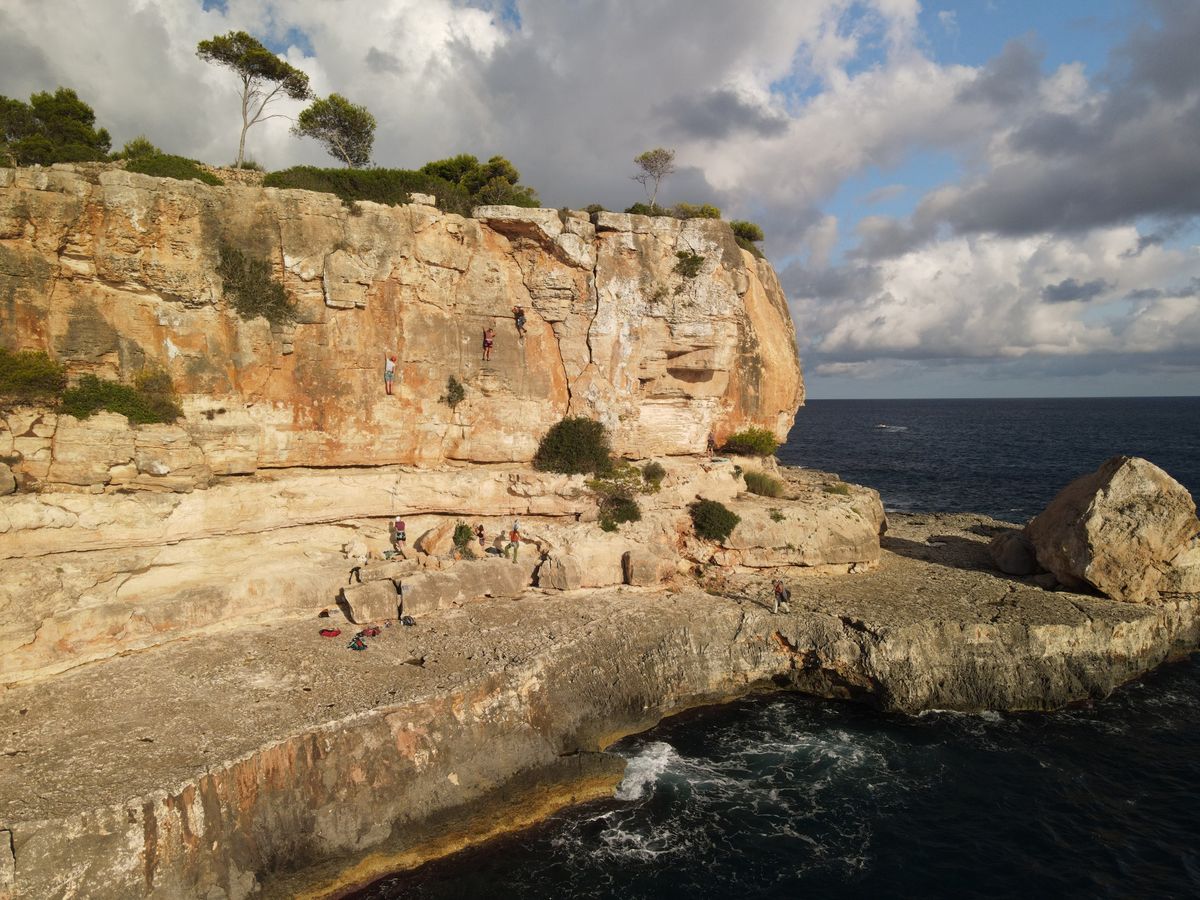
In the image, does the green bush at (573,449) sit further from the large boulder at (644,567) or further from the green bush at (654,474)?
the large boulder at (644,567)

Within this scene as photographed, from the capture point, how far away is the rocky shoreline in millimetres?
11828

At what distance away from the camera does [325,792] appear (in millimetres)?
13312

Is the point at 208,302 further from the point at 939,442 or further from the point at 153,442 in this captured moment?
the point at 939,442

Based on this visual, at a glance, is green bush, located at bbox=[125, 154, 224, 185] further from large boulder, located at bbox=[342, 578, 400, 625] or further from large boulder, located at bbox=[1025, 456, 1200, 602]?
large boulder, located at bbox=[1025, 456, 1200, 602]

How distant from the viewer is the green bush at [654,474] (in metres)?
25.1

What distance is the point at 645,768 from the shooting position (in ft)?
54.7

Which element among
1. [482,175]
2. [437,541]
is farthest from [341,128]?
[437,541]

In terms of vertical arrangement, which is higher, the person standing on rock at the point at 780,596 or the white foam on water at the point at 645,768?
the person standing on rock at the point at 780,596

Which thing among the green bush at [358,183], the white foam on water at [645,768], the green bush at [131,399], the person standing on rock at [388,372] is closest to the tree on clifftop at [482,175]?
the green bush at [358,183]

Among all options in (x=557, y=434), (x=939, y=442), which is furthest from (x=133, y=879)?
(x=939, y=442)

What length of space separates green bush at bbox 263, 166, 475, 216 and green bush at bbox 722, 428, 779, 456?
45.9ft

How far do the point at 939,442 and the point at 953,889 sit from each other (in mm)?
87208

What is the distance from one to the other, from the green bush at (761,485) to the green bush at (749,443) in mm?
1149

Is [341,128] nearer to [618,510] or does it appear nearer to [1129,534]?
[618,510]
